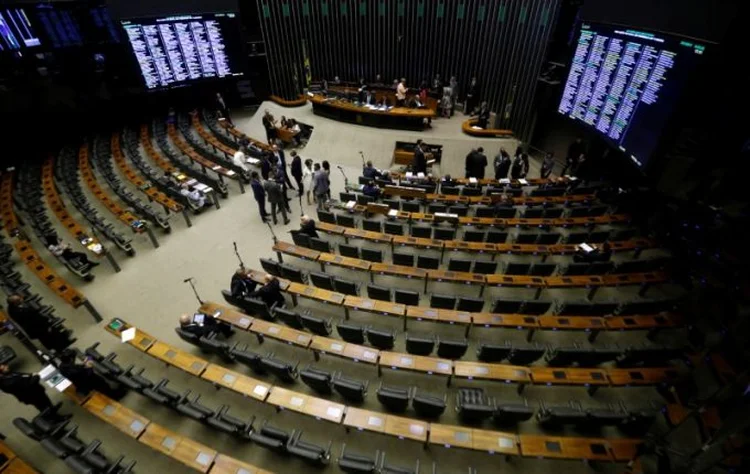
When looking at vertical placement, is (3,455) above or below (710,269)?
below

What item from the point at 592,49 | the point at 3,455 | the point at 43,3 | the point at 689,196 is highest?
the point at 43,3

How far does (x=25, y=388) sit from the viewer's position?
4.85 meters

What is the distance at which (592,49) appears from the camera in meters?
8.70

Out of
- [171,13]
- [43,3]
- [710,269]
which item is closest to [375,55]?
[171,13]

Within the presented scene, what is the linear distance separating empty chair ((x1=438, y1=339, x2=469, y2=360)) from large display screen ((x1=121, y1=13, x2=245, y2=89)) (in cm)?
1387

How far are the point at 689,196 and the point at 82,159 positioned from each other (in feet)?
56.0

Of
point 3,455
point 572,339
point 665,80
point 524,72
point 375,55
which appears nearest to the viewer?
point 3,455

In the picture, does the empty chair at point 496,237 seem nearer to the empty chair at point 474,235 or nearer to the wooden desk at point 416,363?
the empty chair at point 474,235

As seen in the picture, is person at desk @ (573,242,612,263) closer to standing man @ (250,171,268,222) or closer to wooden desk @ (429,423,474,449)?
wooden desk @ (429,423,474,449)

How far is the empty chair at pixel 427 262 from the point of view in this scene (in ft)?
23.3

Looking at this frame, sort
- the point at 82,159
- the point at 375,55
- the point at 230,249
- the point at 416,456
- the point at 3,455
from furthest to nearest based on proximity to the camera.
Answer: the point at 375,55 → the point at 82,159 → the point at 230,249 → the point at 416,456 → the point at 3,455

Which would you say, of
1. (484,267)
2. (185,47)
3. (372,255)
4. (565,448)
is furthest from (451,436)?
(185,47)

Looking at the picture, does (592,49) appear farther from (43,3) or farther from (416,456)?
(43,3)

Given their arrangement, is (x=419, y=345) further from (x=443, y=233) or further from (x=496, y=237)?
(x=496, y=237)
